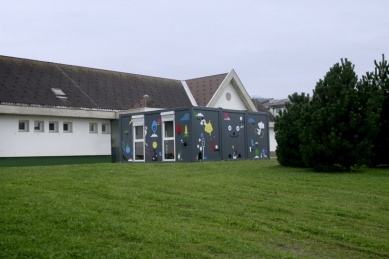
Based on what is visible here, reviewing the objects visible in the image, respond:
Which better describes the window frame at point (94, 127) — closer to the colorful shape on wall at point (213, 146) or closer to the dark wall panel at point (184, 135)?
the dark wall panel at point (184, 135)

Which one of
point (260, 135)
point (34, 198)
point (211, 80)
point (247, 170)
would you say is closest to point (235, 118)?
point (260, 135)

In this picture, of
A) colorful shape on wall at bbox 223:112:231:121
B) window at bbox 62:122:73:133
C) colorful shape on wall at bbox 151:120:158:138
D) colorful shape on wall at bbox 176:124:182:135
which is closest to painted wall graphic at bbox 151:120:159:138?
colorful shape on wall at bbox 151:120:158:138

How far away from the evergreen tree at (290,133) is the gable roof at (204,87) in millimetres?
17568

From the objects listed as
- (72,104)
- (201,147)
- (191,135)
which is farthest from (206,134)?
(72,104)

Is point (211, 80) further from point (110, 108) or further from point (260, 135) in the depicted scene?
point (260, 135)

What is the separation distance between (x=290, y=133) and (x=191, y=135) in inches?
225

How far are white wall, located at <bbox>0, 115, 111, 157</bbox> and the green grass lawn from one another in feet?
47.7

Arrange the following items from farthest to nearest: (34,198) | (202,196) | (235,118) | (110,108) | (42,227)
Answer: (110,108) → (235,118) → (202,196) → (34,198) → (42,227)

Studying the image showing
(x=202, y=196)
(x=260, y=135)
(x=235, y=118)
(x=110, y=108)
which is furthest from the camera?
(x=110, y=108)

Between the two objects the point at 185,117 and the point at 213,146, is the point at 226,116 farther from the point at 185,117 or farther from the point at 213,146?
the point at 185,117

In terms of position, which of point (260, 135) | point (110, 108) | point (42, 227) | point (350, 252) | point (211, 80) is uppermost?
point (211, 80)

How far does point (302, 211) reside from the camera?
11.2 m

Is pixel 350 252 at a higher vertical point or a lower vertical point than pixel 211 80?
lower

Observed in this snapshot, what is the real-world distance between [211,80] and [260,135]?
489 inches
